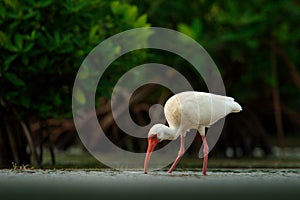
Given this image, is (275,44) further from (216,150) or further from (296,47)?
(216,150)

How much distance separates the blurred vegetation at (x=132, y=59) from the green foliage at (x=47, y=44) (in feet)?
0.05

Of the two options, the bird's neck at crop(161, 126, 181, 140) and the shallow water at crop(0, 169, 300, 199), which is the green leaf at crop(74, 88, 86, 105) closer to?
the shallow water at crop(0, 169, 300, 199)

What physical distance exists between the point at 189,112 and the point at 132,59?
3054 millimetres

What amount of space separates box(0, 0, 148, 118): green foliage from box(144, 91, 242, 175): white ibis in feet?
8.14

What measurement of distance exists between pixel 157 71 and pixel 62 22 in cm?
391

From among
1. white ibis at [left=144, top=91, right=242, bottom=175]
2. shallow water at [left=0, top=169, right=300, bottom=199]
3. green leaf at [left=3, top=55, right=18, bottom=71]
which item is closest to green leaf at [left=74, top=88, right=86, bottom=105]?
green leaf at [left=3, top=55, right=18, bottom=71]

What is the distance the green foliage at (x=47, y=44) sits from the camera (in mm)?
12141

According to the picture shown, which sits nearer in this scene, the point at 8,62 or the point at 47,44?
the point at 8,62

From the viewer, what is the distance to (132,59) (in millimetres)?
13039

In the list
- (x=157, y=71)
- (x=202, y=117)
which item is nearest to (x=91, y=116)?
(x=157, y=71)

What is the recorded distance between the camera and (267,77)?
55.0ft

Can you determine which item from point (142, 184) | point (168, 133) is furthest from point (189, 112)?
point (142, 184)

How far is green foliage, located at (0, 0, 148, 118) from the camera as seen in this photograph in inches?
478

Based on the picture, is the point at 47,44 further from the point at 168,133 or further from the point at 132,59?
the point at 168,133
